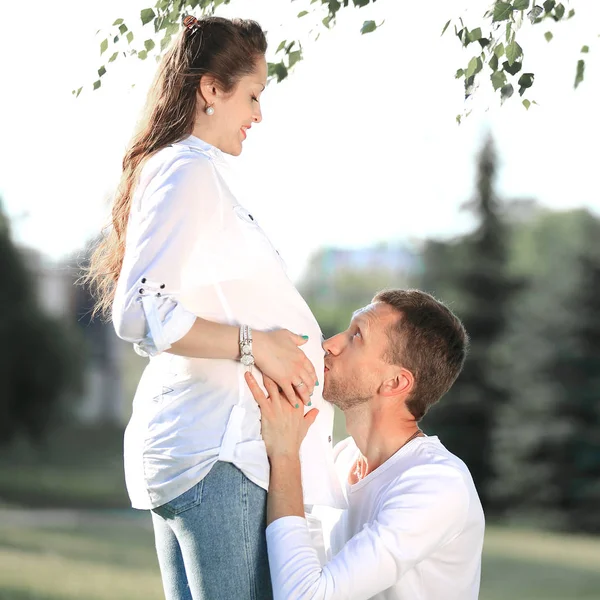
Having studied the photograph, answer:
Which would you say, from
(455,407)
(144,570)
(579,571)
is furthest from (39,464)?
(579,571)

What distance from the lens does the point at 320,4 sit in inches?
136

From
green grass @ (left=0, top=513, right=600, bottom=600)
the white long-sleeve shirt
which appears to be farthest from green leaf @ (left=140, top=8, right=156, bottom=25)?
green grass @ (left=0, top=513, right=600, bottom=600)

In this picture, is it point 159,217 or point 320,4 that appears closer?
point 159,217

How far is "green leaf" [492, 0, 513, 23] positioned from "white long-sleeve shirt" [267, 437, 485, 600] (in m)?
1.27

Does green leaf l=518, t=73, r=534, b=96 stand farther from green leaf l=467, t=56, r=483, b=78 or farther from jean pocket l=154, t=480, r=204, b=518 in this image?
jean pocket l=154, t=480, r=204, b=518

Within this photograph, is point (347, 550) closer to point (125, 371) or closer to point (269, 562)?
point (269, 562)

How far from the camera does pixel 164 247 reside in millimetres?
2289

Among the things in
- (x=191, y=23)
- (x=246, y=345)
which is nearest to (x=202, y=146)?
(x=191, y=23)

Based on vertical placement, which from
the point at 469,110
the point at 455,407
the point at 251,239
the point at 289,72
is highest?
the point at 289,72

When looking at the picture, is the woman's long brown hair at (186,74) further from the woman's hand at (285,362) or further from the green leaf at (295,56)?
the green leaf at (295,56)

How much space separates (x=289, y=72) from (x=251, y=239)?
4.99 ft

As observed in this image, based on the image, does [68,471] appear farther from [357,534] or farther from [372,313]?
[357,534]

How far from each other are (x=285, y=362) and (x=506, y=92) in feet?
4.08

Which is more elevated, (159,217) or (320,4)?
(320,4)
